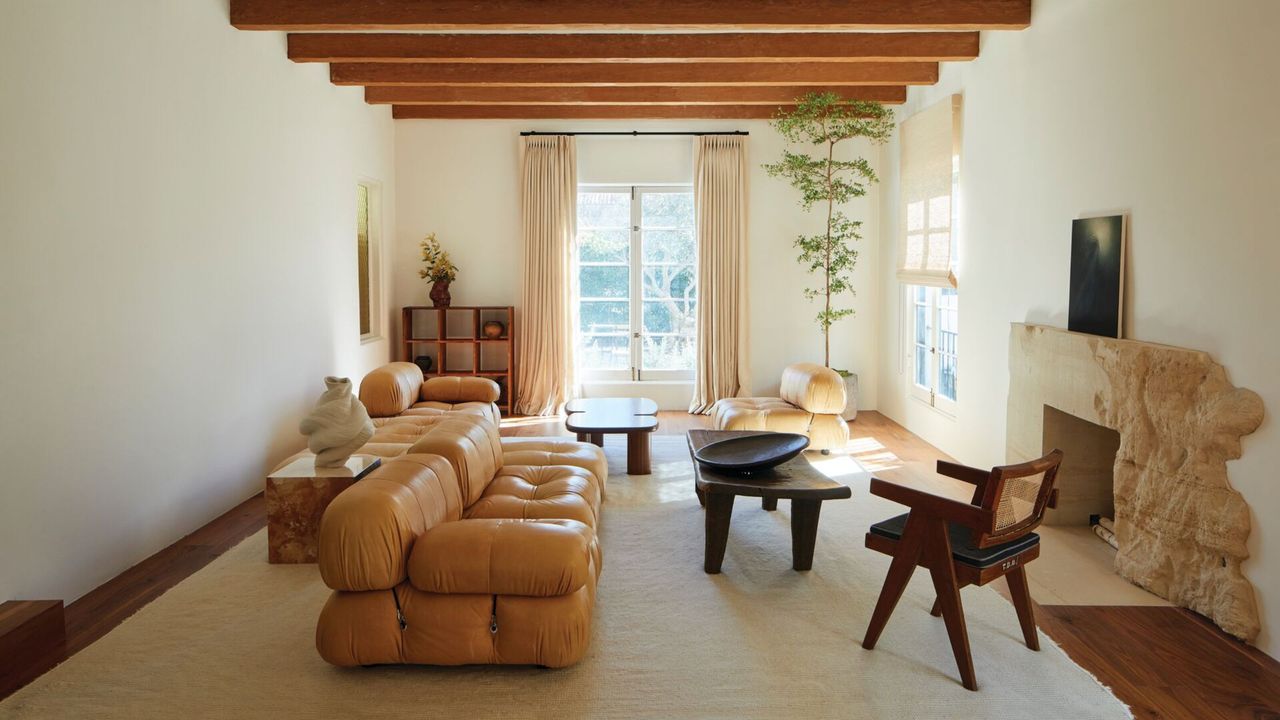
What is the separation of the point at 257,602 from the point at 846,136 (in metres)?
6.07

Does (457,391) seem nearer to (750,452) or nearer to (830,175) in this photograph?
(750,452)

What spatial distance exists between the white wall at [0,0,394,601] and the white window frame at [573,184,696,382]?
3.20 metres

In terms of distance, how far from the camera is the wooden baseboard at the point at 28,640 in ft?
9.77

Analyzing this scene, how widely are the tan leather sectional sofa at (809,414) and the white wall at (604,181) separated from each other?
6.28 ft

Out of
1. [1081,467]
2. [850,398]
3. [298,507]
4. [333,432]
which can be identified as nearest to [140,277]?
[333,432]

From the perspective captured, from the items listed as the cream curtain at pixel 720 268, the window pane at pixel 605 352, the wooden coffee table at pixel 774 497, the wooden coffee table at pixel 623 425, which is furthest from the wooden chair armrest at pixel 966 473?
the window pane at pixel 605 352

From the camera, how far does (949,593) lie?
3.06m

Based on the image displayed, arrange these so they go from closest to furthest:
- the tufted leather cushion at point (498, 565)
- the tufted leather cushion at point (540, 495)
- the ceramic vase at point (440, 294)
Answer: the tufted leather cushion at point (498, 565)
the tufted leather cushion at point (540, 495)
the ceramic vase at point (440, 294)

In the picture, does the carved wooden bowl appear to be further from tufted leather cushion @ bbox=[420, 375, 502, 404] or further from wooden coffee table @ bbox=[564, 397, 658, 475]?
tufted leather cushion @ bbox=[420, 375, 502, 404]

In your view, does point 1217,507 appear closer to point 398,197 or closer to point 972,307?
point 972,307

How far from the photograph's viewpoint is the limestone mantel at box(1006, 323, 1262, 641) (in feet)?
11.3

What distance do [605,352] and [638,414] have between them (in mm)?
2632

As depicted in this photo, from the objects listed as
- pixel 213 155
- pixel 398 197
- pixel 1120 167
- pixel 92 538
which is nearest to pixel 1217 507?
pixel 1120 167

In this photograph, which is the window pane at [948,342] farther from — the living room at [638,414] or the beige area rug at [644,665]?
the beige area rug at [644,665]
